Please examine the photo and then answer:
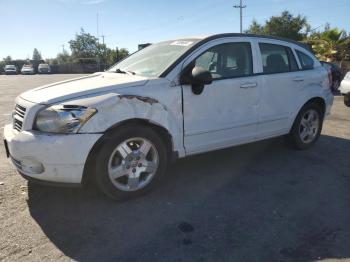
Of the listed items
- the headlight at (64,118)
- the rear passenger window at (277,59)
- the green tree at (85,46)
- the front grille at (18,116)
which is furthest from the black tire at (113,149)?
the green tree at (85,46)

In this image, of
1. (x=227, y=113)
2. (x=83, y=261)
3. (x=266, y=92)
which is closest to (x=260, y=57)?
(x=266, y=92)

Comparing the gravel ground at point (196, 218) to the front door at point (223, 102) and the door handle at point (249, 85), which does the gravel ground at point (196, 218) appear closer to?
the front door at point (223, 102)

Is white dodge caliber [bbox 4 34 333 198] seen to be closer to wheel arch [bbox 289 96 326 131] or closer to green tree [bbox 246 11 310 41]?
wheel arch [bbox 289 96 326 131]

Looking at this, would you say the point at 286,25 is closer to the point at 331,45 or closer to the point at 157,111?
the point at 331,45

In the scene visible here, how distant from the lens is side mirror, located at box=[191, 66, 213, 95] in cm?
402

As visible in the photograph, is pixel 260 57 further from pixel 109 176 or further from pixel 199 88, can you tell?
pixel 109 176

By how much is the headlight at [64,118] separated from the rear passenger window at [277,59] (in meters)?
2.67

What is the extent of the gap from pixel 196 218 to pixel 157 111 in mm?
1191

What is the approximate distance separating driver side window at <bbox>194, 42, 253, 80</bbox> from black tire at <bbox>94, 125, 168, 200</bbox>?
43.9 inches

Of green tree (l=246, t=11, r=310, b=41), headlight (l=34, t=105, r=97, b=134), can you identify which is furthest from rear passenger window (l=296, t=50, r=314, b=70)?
green tree (l=246, t=11, r=310, b=41)

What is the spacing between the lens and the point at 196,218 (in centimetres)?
354

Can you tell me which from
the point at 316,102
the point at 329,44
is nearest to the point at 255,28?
the point at 329,44

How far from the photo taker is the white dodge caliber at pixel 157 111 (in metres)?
3.52

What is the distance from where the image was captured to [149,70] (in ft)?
14.4
